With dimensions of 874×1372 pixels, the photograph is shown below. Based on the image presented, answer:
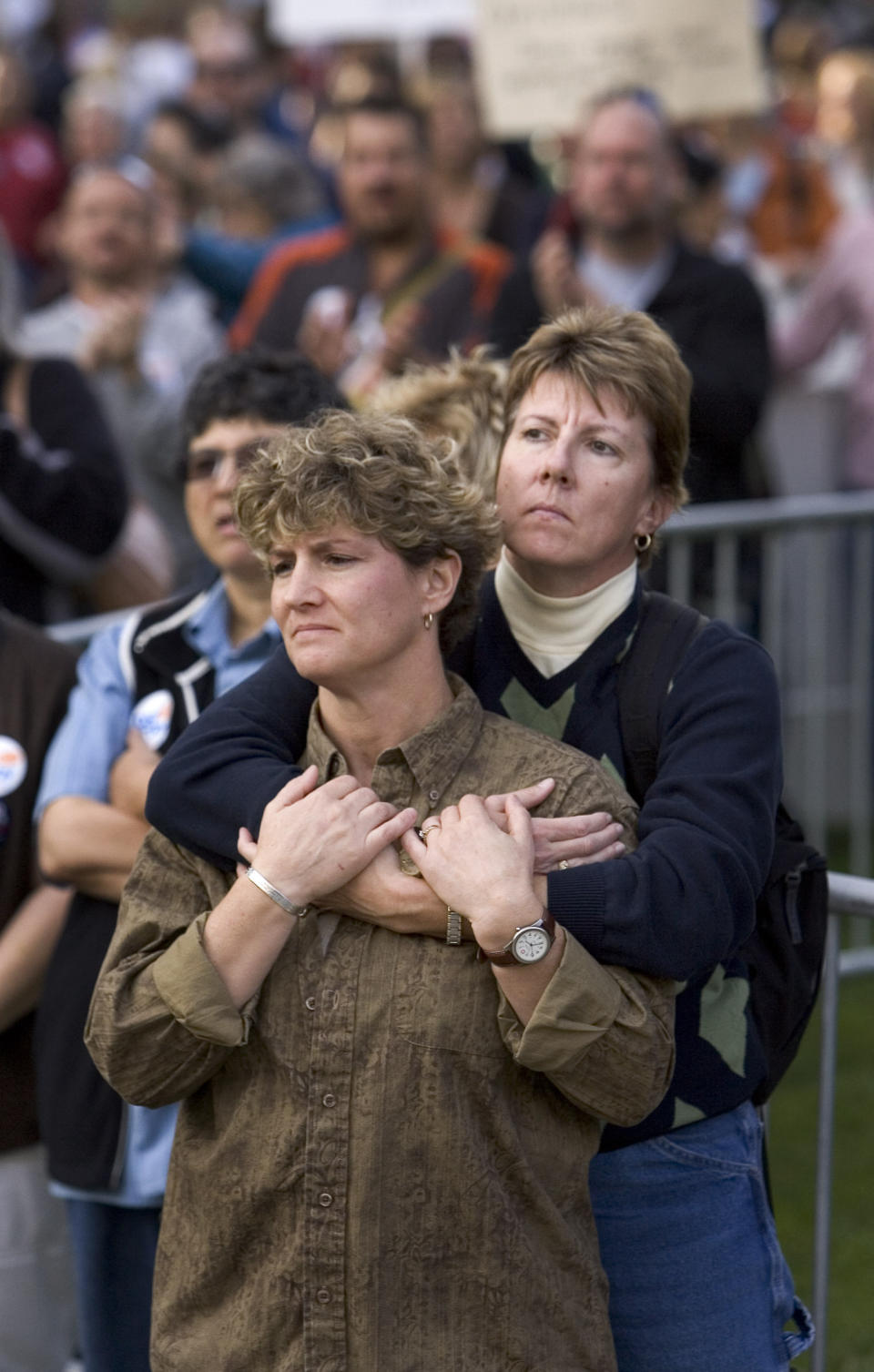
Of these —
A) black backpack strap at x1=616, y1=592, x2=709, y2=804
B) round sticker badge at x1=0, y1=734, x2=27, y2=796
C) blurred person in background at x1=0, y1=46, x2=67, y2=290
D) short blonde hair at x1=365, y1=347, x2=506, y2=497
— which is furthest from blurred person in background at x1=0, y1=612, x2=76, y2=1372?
blurred person in background at x1=0, y1=46, x2=67, y2=290

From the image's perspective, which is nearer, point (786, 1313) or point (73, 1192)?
point (786, 1313)

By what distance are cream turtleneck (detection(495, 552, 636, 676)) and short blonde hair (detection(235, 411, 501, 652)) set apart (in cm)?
13

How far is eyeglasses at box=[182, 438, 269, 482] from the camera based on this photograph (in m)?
3.18

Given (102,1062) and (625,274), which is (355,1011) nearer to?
(102,1062)

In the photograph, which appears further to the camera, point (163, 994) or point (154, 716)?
point (154, 716)

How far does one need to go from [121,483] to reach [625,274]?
215 cm

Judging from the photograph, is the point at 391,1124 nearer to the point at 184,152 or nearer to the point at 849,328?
the point at 849,328

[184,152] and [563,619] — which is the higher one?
[184,152]

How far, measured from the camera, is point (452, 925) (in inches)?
88.6

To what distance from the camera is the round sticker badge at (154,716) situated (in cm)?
307

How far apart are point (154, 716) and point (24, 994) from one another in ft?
1.91

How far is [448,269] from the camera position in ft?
18.6

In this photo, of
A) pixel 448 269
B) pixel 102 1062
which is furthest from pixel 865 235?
pixel 102 1062

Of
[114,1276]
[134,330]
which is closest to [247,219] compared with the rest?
[134,330]
